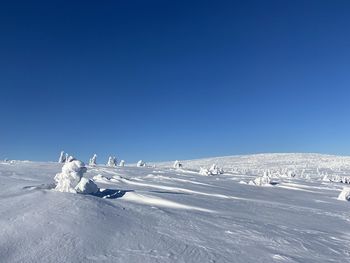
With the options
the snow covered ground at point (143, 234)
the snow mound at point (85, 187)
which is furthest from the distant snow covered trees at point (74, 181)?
the snow covered ground at point (143, 234)

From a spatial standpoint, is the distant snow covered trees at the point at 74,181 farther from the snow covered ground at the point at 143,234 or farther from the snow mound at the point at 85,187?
the snow covered ground at the point at 143,234

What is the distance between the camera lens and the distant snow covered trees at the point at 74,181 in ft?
33.4

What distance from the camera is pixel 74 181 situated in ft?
34.6

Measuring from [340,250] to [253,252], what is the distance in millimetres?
2142

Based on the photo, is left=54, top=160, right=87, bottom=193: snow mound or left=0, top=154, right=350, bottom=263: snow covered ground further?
left=54, top=160, right=87, bottom=193: snow mound

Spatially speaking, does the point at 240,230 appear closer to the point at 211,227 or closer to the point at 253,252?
the point at 211,227

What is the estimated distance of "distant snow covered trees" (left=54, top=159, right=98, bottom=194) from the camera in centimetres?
1018

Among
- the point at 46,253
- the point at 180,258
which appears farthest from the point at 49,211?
the point at 180,258

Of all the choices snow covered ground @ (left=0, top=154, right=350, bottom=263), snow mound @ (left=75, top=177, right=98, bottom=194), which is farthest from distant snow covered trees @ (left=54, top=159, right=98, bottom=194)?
snow covered ground @ (left=0, top=154, right=350, bottom=263)

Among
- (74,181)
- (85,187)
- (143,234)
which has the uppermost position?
(74,181)

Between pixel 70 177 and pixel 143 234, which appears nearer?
pixel 143 234

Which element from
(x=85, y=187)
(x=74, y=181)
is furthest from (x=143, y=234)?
(x=74, y=181)

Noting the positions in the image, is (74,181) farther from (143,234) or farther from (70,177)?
(143,234)

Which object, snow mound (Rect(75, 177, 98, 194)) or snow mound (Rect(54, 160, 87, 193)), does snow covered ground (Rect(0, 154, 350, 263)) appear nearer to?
snow mound (Rect(54, 160, 87, 193))
